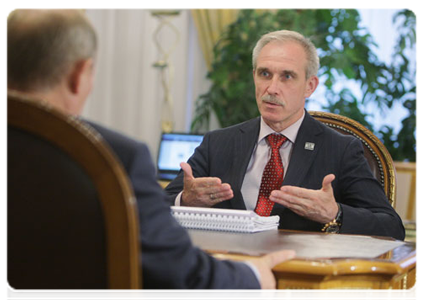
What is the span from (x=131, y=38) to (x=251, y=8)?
140cm

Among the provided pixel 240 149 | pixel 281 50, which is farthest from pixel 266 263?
pixel 281 50

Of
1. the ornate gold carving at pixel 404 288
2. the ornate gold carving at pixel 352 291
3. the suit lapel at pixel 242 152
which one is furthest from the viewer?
the suit lapel at pixel 242 152

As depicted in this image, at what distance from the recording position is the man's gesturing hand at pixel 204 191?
2041 millimetres

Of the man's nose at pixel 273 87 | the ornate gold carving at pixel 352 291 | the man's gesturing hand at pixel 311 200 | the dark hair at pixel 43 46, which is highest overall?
the man's nose at pixel 273 87

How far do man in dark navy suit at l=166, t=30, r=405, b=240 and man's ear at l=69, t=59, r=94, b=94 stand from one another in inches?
38.5

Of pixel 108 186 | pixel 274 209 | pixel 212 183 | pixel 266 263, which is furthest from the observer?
pixel 274 209

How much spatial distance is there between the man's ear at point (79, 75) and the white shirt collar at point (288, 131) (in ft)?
5.03

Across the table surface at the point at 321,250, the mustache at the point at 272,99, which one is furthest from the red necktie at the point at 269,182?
the table surface at the point at 321,250

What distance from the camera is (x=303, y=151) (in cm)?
244

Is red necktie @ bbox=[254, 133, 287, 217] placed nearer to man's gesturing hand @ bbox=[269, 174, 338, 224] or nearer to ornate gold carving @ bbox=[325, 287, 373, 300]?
man's gesturing hand @ bbox=[269, 174, 338, 224]

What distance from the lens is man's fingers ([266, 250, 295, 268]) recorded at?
1.33 meters

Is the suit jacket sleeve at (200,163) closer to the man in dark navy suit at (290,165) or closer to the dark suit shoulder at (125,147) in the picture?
the man in dark navy suit at (290,165)

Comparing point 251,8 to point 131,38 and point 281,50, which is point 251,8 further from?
point 281,50

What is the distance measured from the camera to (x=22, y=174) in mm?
943
